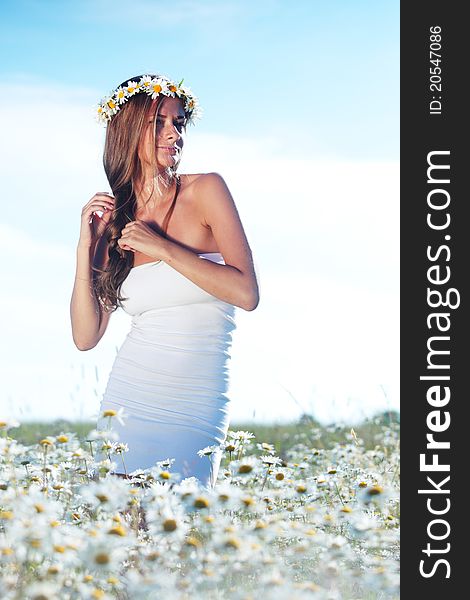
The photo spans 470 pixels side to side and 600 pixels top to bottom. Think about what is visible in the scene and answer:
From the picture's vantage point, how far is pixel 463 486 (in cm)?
306

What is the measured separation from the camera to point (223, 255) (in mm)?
3631

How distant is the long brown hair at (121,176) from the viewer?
3.85 m

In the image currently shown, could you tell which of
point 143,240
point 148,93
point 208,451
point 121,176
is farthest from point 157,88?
point 208,451

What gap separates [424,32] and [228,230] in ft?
3.56

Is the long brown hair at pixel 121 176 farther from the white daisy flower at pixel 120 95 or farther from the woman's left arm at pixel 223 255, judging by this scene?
the woman's left arm at pixel 223 255

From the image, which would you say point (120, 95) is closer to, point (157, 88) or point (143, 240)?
point (157, 88)

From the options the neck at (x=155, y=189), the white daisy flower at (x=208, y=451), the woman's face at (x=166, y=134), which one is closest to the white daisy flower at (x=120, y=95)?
the woman's face at (x=166, y=134)

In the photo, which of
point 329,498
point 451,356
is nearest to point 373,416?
point 329,498

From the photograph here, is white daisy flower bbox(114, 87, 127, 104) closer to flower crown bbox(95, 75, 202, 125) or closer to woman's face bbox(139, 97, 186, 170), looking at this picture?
flower crown bbox(95, 75, 202, 125)

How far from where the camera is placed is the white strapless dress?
3.56 meters

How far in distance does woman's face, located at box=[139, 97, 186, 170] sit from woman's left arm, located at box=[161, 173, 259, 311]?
19 centimetres

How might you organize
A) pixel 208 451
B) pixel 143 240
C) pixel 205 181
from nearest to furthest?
pixel 208 451 < pixel 143 240 < pixel 205 181

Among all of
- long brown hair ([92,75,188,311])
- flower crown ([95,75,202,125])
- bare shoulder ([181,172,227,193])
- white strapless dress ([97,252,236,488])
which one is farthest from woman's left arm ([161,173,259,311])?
flower crown ([95,75,202,125])

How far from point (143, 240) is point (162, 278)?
181 millimetres
